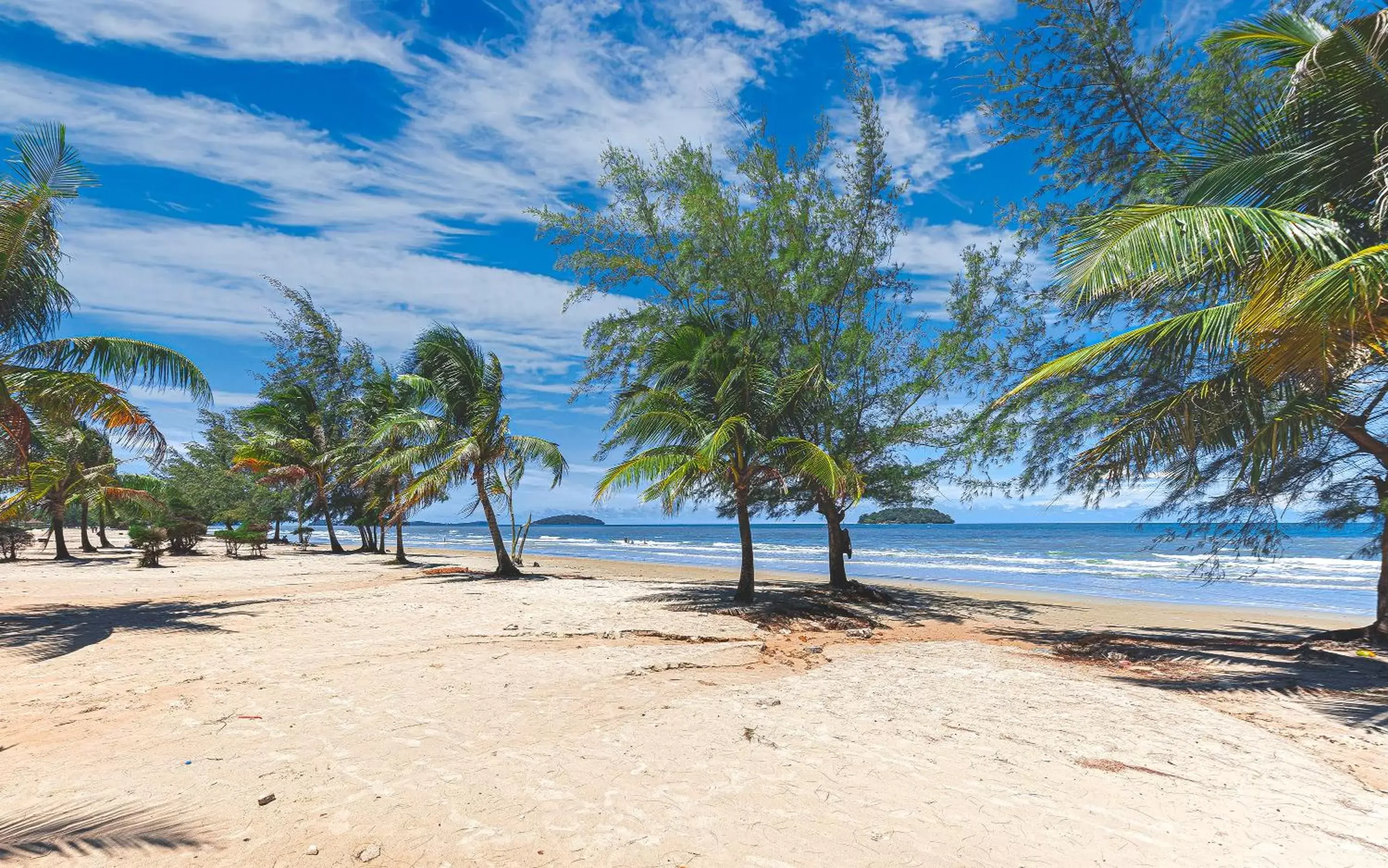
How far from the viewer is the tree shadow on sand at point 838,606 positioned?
11.3 meters

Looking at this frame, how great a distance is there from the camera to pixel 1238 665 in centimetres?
802

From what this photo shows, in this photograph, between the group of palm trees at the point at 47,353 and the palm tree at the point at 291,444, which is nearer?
the group of palm trees at the point at 47,353

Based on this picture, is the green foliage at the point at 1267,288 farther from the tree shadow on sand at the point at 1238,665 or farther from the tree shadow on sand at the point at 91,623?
the tree shadow on sand at the point at 91,623

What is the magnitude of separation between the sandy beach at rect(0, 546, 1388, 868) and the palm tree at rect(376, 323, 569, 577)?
8077mm

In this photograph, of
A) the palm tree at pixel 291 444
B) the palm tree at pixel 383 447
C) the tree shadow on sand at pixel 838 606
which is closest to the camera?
the tree shadow on sand at pixel 838 606

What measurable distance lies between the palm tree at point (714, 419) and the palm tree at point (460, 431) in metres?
5.86

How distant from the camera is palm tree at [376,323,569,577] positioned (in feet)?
56.7

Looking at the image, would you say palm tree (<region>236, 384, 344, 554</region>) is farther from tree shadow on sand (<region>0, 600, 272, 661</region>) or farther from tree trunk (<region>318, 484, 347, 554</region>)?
tree shadow on sand (<region>0, 600, 272, 661</region>)

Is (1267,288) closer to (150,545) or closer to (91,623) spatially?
(91,623)

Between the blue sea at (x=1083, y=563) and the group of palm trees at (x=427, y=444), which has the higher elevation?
the group of palm trees at (x=427, y=444)

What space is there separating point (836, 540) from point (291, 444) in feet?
71.9

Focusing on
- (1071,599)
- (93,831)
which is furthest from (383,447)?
(1071,599)

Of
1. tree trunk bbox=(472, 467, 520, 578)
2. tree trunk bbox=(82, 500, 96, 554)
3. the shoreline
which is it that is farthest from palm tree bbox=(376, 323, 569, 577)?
tree trunk bbox=(82, 500, 96, 554)

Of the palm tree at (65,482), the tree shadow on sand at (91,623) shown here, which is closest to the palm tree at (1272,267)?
the tree shadow on sand at (91,623)
